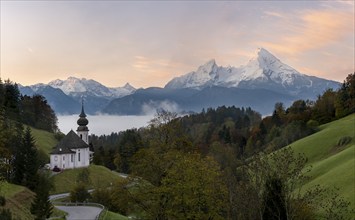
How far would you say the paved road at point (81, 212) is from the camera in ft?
161

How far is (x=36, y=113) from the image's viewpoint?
132 m

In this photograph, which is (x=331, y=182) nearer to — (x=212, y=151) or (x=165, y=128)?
(x=165, y=128)

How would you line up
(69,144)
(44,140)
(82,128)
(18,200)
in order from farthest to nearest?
1. (44,140)
2. (82,128)
3. (69,144)
4. (18,200)

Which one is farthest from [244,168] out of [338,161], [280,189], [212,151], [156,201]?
[212,151]

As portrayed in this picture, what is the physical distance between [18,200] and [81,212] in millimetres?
9817

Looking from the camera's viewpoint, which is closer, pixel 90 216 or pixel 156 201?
pixel 156 201

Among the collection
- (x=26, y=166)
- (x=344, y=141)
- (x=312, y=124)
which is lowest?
(x=26, y=166)

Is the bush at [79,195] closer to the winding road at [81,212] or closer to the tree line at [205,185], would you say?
the winding road at [81,212]

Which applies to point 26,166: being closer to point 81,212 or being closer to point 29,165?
point 29,165

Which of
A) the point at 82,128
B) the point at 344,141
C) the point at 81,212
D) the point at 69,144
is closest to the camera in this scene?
the point at 81,212

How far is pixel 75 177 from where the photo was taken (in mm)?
82875

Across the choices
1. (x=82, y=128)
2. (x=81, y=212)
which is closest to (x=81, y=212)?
(x=81, y=212)

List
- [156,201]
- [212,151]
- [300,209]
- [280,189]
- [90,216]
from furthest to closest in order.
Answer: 1. [212,151]
2. [90,216]
3. [156,201]
4. [300,209]
5. [280,189]

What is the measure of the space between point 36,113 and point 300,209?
369 feet
